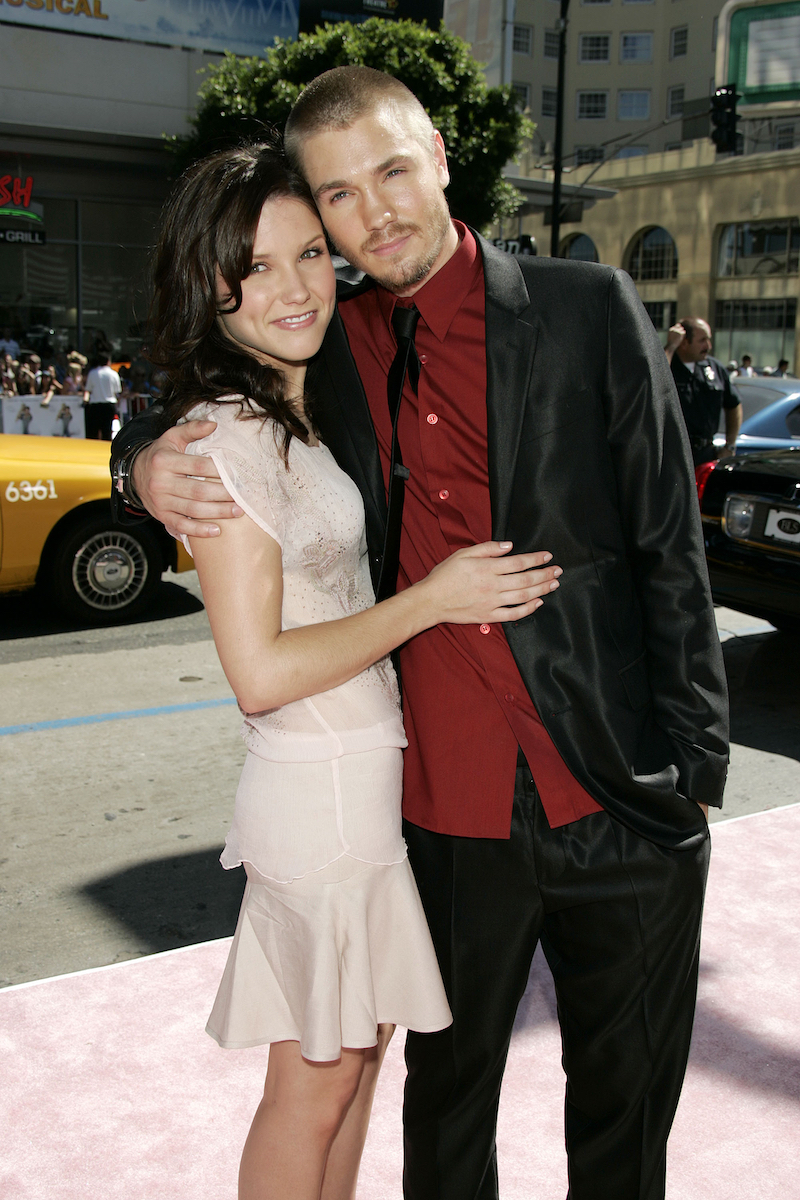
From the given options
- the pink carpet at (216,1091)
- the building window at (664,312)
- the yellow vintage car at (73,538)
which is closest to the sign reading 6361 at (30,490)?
the yellow vintage car at (73,538)

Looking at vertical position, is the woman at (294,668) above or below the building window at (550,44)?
below

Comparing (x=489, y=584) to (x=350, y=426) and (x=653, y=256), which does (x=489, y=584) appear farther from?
(x=653, y=256)

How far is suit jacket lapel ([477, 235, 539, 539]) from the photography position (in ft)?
5.96

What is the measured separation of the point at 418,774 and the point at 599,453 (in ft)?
2.16

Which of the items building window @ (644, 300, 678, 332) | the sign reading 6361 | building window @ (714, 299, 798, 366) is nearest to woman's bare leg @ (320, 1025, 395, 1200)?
the sign reading 6361

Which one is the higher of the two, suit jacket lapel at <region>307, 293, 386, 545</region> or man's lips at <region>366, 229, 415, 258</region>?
man's lips at <region>366, 229, 415, 258</region>

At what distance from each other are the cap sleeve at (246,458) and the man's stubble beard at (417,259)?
1.19ft

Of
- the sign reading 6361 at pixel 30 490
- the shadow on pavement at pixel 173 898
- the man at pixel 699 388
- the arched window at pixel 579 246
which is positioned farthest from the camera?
the arched window at pixel 579 246

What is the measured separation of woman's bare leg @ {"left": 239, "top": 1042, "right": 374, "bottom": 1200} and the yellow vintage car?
5.26m

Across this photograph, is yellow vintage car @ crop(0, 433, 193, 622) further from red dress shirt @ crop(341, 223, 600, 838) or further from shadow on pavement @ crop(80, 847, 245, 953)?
red dress shirt @ crop(341, 223, 600, 838)

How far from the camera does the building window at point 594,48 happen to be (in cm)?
5750

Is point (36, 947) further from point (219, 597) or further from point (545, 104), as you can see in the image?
point (545, 104)

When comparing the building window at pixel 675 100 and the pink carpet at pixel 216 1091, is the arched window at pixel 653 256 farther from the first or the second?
the pink carpet at pixel 216 1091

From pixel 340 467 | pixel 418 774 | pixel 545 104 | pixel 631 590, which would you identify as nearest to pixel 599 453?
pixel 631 590
